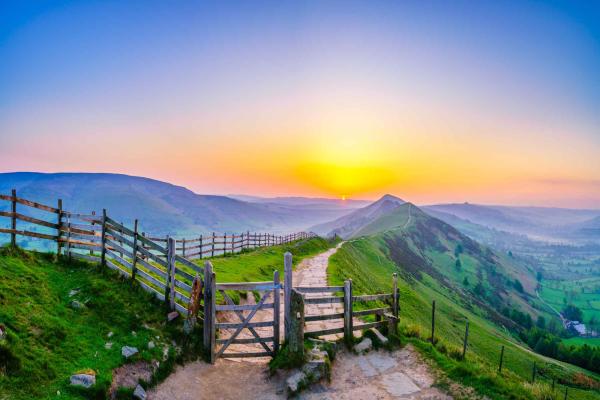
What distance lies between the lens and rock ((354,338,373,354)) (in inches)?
548

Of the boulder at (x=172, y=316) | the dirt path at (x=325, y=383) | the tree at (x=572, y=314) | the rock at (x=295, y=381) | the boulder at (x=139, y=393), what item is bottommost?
the tree at (x=572, y=314)

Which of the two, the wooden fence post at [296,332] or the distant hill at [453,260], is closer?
the wooden fence post at [296,332]

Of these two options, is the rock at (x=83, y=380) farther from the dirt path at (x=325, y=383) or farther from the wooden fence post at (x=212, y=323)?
the wooden fence post at (x=212, y=323)

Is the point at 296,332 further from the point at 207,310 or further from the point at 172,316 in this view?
the point at 172,316

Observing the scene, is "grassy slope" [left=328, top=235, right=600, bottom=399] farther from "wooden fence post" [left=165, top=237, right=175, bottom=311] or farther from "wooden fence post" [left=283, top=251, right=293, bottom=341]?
"wooden fence post" [left=165, top=237, right=175, bottom=311]

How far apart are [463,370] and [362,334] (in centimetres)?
378

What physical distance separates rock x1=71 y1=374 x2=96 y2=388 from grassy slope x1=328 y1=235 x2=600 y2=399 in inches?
424

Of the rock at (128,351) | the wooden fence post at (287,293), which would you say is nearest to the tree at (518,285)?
the wooden fence post at (287,293)

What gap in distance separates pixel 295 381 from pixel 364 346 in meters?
3.74

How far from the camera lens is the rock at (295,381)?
11180mm

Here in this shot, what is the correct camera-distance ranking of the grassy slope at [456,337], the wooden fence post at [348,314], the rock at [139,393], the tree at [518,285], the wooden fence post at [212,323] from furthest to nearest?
1. the tree at [518,285]
2. the wooden fence post at [348,314]
3. the wooden fence post at [212,323]
4. the grassy slope at [456,337]
5. the rock at [139,393]

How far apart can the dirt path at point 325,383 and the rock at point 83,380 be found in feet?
5.30

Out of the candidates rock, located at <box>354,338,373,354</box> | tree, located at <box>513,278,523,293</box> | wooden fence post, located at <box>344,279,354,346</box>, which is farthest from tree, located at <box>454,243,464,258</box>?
wooden fence post, located at <box>344,279,354,346</box>

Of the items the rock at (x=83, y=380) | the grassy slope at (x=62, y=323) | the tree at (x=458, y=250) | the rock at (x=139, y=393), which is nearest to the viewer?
the grassy slope at (x=62, y=323)
